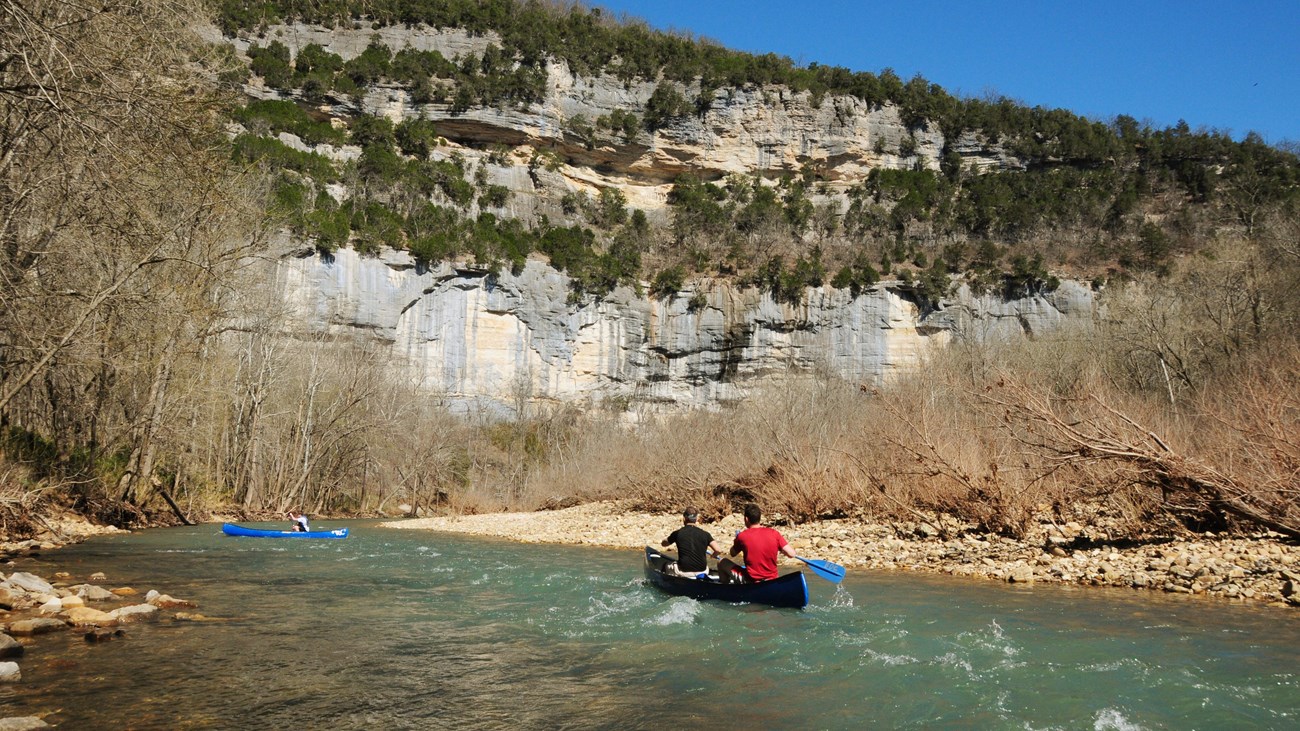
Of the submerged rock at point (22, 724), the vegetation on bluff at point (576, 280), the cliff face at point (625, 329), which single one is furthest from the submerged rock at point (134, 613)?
the cliff face at point (625, 329)

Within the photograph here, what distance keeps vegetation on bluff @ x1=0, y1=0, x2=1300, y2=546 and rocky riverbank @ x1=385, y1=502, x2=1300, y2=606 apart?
53cm

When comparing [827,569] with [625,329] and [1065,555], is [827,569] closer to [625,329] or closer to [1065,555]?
[1065,555]

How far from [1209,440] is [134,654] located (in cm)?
1542

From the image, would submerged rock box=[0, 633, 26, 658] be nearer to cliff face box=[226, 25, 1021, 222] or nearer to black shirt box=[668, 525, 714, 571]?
black shirt box=[668, 525, 714, 571]

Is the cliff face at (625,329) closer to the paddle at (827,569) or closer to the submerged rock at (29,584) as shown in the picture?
the submerged rock at (29,584)

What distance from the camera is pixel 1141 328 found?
3025cm

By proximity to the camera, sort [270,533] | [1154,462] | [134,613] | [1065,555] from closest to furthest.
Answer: [134,613] → [1154,462] → [1065,555] → [270,533]

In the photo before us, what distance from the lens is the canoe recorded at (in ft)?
34.0

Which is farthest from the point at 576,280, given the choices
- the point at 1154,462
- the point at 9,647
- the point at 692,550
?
the point at 9,647

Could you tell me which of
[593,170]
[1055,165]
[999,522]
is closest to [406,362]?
[593,170]

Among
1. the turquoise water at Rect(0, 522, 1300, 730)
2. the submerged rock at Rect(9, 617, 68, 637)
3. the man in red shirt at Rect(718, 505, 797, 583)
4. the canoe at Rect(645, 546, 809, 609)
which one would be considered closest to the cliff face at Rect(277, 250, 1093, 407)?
the canoe at Rect(645, 546, 809, 609)

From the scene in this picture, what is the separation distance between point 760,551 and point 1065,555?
615cm

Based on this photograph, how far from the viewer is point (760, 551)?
35.7ft

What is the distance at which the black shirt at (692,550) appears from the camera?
11883 millimetres
